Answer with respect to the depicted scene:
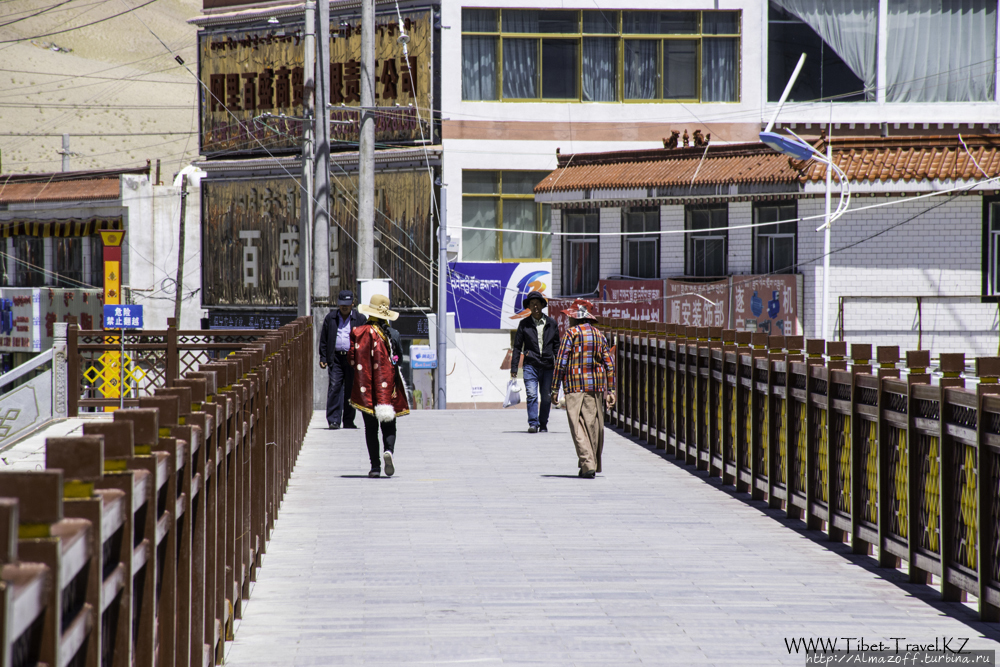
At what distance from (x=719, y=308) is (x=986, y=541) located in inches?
886

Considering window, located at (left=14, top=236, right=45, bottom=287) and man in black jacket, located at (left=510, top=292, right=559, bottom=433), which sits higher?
→ window, located at (left=14, top=236, right=45, bottom=287)

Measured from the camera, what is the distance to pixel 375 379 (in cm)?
1174

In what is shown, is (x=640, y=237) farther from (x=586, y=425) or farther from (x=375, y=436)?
(x=375, y=436)

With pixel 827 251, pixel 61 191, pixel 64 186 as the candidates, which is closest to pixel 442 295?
pixel 827 251

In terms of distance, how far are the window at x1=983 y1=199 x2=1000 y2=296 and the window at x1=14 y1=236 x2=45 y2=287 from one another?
34.6 meters

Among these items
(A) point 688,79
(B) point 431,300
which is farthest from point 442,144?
(A) point 688,79

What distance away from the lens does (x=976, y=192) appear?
2622 cm

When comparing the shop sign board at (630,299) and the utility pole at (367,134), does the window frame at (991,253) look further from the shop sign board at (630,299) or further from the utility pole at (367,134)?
the utility pole at (367,134)

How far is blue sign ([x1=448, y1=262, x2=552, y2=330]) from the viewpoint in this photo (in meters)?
A: 34.2

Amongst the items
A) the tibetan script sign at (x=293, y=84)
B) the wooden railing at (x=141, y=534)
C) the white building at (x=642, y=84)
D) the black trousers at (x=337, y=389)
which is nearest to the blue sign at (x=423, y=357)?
the white building at (x=642, y=84)

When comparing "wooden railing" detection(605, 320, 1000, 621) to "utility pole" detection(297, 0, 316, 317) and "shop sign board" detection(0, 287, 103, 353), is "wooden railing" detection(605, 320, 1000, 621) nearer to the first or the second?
"utility pole" detection(297, 0, 316, 317)

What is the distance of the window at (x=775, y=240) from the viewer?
27.8 metres

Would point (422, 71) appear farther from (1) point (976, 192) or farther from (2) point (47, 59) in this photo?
(2) point (47, 59)

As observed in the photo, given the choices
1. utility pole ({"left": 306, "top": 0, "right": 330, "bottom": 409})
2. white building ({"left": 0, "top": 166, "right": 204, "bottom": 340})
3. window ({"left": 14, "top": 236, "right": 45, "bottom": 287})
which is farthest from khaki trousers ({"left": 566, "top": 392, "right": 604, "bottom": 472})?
window ({"left": 14, "top": 236, "right": 45, "bottom": 287})
